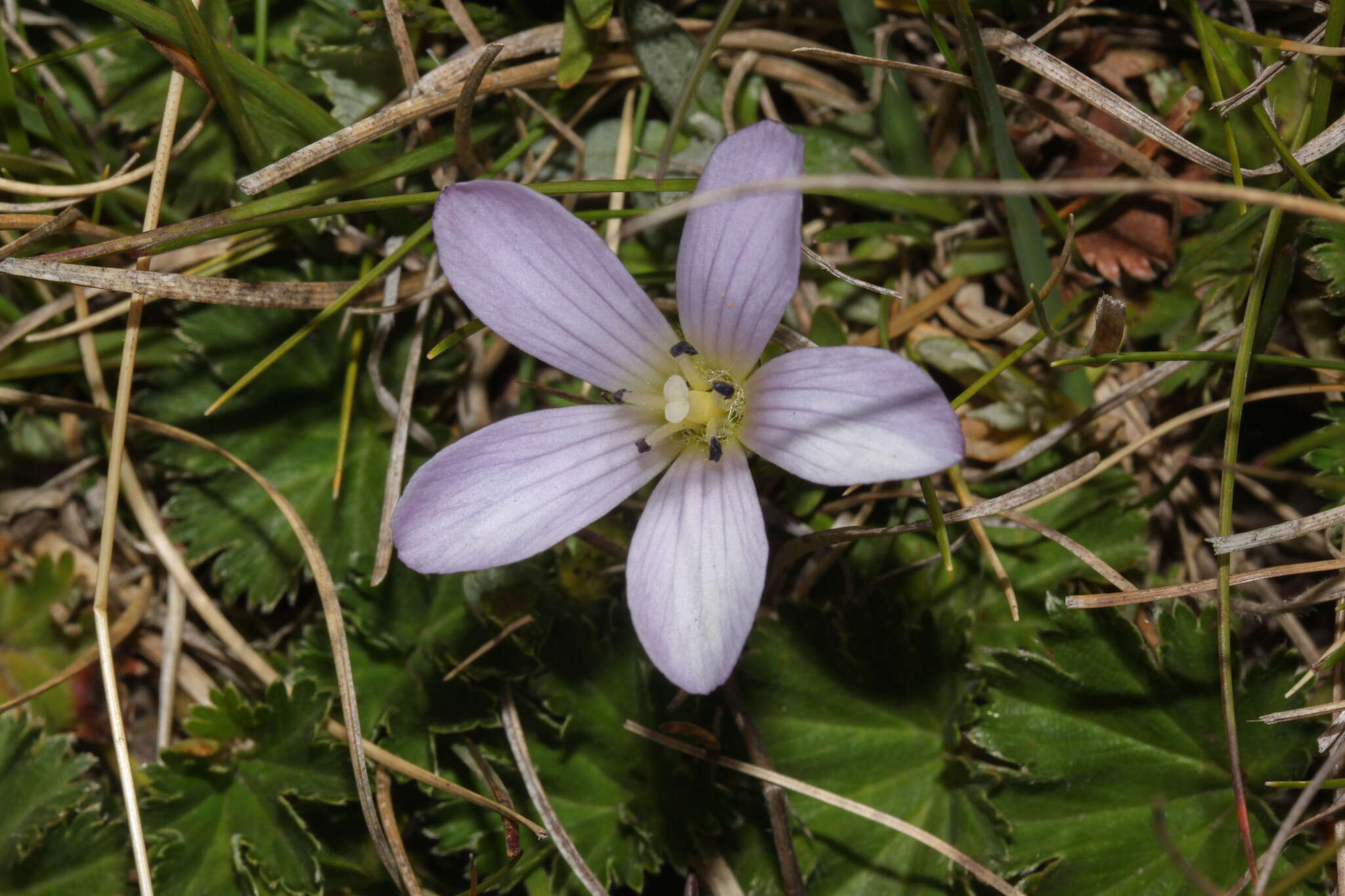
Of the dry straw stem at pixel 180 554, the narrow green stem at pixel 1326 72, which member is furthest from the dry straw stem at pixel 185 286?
the narrow green stem at pixel 1326 72

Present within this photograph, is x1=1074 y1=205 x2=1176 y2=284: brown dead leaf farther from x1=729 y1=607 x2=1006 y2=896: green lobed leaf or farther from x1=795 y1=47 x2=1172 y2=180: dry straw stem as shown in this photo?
x1=729 y1=607 x2=1006 y2=896: green lobed leaf

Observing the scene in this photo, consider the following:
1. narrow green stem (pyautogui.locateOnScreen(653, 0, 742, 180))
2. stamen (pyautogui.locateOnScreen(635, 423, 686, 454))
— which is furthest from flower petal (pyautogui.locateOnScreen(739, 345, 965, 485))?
narrow green stem (pyautogui.locateOnScreen(653, 0, 742, 180))

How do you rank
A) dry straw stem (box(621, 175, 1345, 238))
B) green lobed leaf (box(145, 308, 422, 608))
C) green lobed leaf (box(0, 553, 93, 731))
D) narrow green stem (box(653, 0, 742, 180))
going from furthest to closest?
green lobed leaf (box(0, 553, 93, 731)) < green lobed leaf (box(145, 308, 422, 608)) < narrow green stem (box(653, 0, 742, 180)) < dry straw stem (box(621, 175, 1345, 238))

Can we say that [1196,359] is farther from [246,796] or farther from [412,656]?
[246,796]

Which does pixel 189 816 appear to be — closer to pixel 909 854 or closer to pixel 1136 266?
pixel 909 854

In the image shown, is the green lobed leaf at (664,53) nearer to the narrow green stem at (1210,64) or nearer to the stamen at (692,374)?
the stamen at (692,374)

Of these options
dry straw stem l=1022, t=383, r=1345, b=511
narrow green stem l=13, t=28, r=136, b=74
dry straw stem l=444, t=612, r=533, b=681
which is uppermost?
narrow green stem l=13, t=28, r=136, b=74
